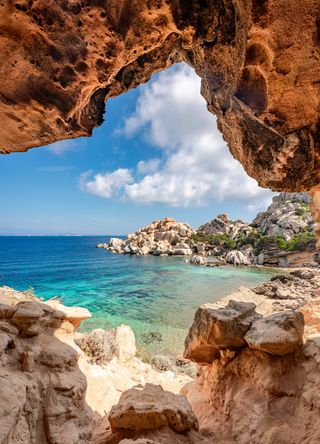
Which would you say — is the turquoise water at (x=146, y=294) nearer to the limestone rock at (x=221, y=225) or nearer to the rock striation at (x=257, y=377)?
the rock striation at (x=257, y=377)

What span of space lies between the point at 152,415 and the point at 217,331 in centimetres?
207

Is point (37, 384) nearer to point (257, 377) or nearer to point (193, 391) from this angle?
point (257, 377)

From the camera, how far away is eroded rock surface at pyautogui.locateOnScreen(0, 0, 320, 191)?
9.73 feet

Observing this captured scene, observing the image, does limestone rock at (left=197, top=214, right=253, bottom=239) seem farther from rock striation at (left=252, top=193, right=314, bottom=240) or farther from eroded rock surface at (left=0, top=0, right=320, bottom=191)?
eroded rock surface at (left=0, top=0, right=320, bottom=191)

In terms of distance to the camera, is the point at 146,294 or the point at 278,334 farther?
the point at 146,294

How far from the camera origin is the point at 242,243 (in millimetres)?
50656

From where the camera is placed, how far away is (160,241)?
66.5m

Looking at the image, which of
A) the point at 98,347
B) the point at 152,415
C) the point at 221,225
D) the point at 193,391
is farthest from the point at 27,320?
the point at 221,225

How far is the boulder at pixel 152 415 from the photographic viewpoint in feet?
13.5

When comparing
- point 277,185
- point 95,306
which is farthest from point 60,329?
point 95,306

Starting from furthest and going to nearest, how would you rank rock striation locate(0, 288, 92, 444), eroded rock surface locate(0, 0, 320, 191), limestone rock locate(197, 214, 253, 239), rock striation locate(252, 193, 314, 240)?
limestone rock locate(197, 214, 253, 239) < rock striation locate(252, 193, 314, 240) < rock striation locate(0, 288, 92, 444) < eroded rock surface locate(0, 0, 320, 191)

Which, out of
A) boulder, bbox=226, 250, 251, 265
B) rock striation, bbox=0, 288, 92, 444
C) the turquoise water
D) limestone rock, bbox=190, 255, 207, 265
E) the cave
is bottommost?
the turquoise water

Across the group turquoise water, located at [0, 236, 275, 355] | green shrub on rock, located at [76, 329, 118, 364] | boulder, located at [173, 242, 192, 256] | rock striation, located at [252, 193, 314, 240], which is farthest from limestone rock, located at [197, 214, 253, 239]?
green shrub on rock, located at [76, 329, 118, 364]

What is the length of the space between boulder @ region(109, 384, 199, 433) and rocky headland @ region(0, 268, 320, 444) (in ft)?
0.06
